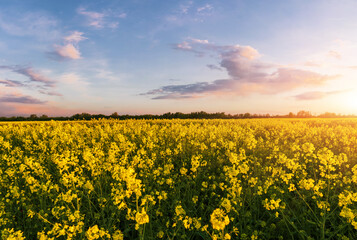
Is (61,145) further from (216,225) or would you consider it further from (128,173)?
(216,225)

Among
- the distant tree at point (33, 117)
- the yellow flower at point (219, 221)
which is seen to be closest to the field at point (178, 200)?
the yellow flower at point (219, 221)

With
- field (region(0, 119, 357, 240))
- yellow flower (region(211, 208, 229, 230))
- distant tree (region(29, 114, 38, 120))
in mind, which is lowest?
field (region(0, 119, 357, 240))

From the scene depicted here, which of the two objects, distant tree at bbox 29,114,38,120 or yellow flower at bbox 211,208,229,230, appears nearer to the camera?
yellow flower at bbox 211,208,229,230

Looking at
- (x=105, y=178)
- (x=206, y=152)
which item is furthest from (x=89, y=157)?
(x=206, y=152)

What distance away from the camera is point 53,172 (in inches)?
328

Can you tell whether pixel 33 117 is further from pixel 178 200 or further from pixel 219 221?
pixel 219 221

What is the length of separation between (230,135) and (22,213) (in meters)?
10.5

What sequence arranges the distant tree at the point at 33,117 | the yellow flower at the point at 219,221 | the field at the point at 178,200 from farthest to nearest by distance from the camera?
the distant tree at the point at 33,117, the field at the point at 178,200, the yellow flower at the point at 219,221

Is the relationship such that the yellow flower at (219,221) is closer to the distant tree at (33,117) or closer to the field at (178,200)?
the field at (178,200)

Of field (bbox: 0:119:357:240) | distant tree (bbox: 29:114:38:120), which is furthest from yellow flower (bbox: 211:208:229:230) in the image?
distant tree (bbox: 29:114:38:120)

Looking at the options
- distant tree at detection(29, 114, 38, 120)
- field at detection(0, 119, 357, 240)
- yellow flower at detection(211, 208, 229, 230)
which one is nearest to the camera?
yellow flower at detection(211, 208, 229, 230)

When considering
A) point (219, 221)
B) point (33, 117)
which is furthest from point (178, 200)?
point (33, 117)

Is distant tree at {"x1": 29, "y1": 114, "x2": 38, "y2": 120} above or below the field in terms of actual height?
above

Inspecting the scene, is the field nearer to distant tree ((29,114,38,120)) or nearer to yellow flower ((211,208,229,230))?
yellow flower ((211,208,229,230))
